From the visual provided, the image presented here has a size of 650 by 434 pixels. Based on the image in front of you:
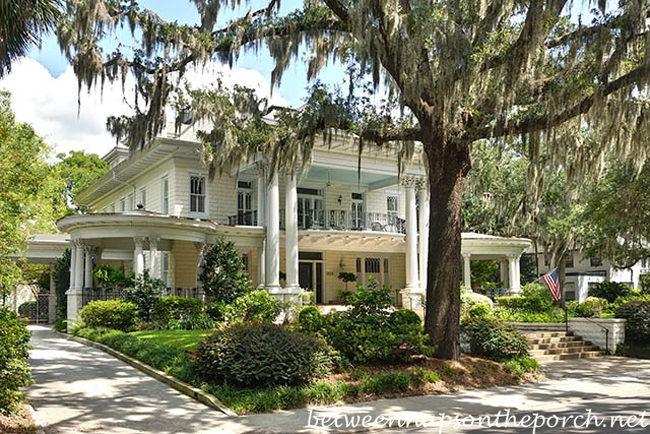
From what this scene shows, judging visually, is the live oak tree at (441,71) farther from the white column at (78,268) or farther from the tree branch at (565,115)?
the white column at (78,268)

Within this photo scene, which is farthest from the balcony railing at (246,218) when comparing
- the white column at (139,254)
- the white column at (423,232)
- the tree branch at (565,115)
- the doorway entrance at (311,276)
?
the tree branch at (565,115)

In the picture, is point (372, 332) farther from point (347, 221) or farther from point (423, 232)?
point (347, 221)

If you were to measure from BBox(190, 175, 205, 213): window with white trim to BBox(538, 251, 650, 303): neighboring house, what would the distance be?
70.3 ft

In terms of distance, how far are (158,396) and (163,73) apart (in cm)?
722

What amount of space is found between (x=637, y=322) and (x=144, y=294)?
15227mm

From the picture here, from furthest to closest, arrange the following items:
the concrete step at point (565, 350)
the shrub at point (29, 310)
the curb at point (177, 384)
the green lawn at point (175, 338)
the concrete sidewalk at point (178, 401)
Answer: the shrub at point (29, 310) < the concrete step at point (565, 350) < the green lawn at point (175, 338) < the curb at point (177, 384) < the concrete sidewalk at point (178, 401)

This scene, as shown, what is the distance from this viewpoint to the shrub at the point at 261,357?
370 inches

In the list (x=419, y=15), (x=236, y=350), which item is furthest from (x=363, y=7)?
(x=236, y=350)

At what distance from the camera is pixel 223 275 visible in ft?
69.4

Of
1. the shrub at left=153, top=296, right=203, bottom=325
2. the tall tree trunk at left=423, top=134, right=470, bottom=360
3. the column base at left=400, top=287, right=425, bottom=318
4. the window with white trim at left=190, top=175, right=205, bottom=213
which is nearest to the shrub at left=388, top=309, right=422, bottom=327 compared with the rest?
the tall tree trunk at left=423, top=134, right=470, bottom=360

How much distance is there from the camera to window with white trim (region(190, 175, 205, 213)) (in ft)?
84.8

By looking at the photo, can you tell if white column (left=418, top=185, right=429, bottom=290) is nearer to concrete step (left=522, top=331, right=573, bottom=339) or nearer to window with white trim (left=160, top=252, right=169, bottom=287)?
concrete step (left=522, top=331, right=573, bottom=339)

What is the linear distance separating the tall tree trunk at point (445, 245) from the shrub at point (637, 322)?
784cm

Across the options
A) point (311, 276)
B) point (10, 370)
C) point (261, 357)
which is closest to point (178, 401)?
point (261, 357)
